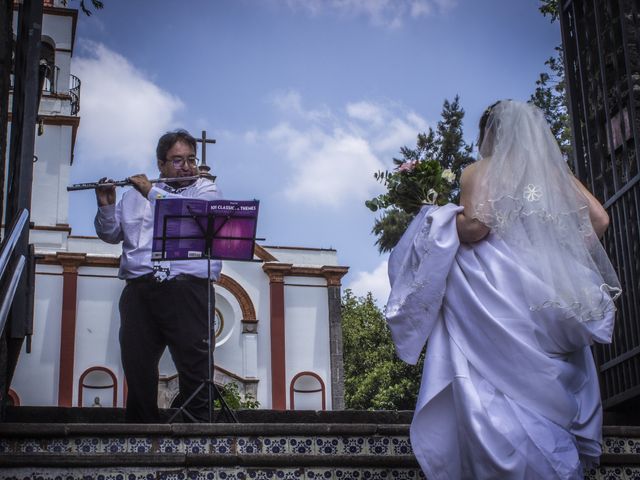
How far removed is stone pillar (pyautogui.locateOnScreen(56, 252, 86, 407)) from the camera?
27.6 m

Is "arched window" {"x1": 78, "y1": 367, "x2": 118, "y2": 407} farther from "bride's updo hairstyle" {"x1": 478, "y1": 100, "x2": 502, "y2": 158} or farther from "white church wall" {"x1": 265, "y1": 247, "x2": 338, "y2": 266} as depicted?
"bride's updo hairstyle" {"x1": 478, "y1": 100, "x2": 502, "y2": 158}

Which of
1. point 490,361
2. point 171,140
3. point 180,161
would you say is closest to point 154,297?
point 180,161

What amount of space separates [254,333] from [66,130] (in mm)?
7874

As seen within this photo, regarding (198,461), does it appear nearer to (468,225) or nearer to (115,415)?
(468,225)

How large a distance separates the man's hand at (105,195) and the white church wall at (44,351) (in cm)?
2068

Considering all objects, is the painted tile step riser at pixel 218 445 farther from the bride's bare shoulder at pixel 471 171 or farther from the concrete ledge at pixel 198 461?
the bride's bare shoulder at pixel 471 171

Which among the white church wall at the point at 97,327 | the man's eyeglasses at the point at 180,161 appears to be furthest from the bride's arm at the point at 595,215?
the white church wall at the point at 97,327

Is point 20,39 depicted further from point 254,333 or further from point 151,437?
point 254,333

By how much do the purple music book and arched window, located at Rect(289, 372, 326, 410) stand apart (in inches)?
840

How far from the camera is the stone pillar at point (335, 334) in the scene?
1136 inches

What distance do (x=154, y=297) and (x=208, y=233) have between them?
66 centimetres

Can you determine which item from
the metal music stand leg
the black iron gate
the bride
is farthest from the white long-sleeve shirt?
the black iron gate

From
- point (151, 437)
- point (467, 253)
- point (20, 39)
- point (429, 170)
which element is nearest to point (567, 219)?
point (467, 253)

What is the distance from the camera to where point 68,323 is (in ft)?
92.6
